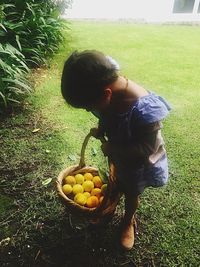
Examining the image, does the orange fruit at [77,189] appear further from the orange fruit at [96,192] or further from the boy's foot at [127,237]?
the boy's foot at [127,237]

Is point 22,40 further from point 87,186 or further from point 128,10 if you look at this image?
point 128,10

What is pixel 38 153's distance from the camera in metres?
3.02

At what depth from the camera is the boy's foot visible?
2.17m

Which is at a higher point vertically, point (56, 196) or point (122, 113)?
point (122, 113)

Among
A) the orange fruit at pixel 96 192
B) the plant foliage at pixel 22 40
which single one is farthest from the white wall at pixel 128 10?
the orange fruit at pixel 96 192

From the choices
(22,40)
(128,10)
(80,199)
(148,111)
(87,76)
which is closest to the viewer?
(87,76)

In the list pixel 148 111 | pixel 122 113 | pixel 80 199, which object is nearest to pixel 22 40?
pixel 80 199

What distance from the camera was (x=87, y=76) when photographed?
Result: 4.93ft

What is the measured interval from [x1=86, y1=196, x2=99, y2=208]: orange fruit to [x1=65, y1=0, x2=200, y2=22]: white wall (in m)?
→ 6.54

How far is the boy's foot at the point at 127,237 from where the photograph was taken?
85.3 inches

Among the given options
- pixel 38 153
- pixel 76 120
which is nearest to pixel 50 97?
pixel 76 120

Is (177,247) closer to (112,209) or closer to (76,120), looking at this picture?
(112,209)

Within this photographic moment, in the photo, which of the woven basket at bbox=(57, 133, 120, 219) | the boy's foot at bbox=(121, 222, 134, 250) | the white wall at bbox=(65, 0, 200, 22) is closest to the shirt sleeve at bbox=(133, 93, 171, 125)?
the woven basket at bbox=(57, 133, 120, 219)

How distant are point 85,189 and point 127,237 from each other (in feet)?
1.43
